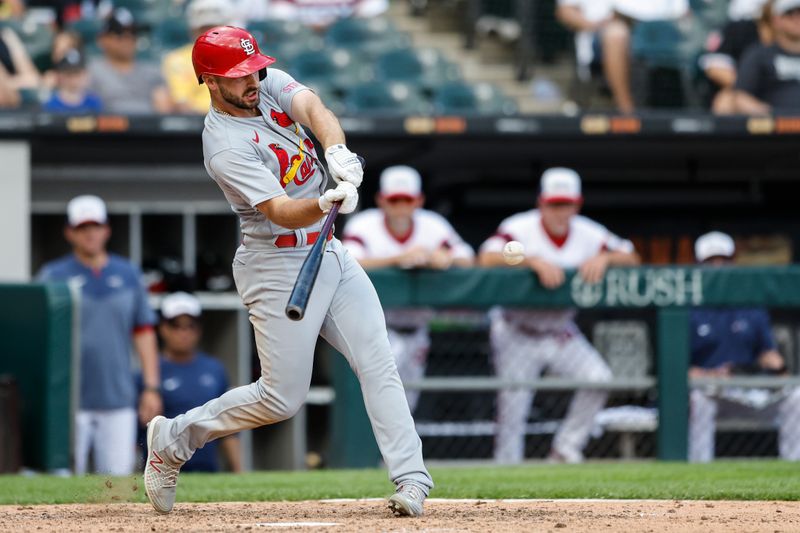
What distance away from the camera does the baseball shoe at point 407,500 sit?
4.51 metres

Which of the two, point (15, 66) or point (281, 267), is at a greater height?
point (15, 66)

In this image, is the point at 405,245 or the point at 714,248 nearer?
the point at 405,245

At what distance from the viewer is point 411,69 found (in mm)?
10594

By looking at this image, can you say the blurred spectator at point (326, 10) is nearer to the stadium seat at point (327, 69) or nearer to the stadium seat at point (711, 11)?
the stadium seat at point (327, 69)

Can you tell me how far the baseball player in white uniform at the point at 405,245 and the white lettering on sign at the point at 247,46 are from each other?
3.12 metres

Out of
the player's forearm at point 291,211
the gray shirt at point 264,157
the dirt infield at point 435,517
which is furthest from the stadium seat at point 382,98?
the player's forearm at point 291,211

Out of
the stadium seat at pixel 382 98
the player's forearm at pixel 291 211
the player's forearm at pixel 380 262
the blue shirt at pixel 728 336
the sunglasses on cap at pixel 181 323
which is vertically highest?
the stadium seat at pixel 382 98

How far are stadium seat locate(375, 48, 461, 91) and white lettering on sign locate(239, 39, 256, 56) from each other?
19.3 ft

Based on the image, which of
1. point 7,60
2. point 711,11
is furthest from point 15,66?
point 711,11

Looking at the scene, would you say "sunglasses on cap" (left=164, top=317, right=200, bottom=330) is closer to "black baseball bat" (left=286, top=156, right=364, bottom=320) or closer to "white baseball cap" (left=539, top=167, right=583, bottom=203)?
"white baseball cap" (left=539, top=167, right=583, bottom=203)

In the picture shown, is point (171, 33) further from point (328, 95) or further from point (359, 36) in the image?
point (359, 36)

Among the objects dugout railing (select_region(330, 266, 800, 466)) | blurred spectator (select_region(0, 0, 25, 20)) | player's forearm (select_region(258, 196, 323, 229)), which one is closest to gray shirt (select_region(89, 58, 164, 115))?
blurred spectator (select_region(0, 0, 25, 20))

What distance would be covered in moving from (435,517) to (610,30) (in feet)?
21.5

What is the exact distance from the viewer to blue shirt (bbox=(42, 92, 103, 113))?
28.7 feet
